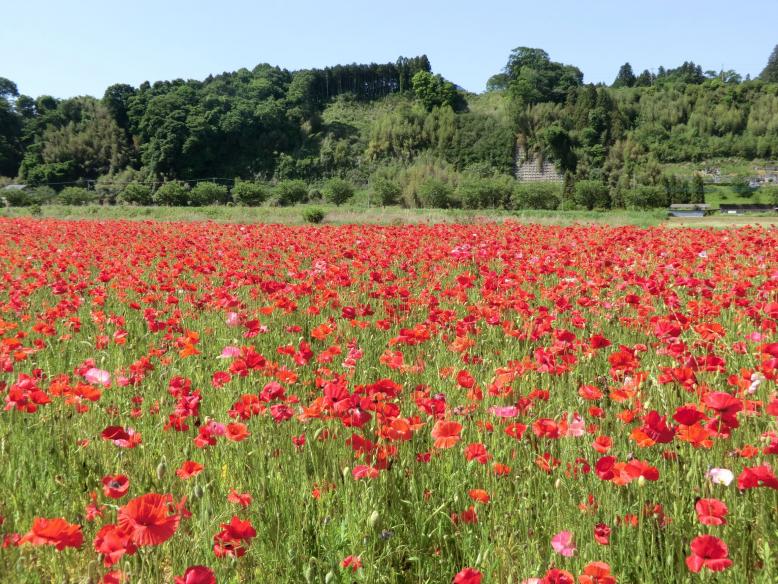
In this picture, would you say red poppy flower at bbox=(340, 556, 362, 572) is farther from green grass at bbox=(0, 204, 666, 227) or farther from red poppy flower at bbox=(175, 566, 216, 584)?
green grass at bbox=(0, 204, 666, 227)

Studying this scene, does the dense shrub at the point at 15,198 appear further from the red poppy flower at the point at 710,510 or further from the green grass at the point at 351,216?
the red poppy flower at the point at 710,510

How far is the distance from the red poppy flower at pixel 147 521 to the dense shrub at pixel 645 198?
4459 cm

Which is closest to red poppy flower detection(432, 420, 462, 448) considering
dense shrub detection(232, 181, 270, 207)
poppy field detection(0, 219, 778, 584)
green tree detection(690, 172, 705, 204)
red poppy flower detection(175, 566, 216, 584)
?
poppy field detection(0, 219, 778, 584)

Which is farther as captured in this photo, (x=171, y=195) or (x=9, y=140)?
(x=9, y=140)

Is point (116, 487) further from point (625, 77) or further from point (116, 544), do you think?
point (625, 77)

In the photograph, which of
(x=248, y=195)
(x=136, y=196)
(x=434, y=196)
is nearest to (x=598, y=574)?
(x=434, y=196)

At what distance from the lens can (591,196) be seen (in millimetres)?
42656

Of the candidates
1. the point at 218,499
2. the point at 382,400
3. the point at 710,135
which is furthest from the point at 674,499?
the point at 710,135

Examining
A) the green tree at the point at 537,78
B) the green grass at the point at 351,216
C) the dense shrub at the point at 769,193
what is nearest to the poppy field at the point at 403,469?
the green grass at the point at 351,216

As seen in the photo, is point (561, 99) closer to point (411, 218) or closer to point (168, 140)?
point (168, 140)

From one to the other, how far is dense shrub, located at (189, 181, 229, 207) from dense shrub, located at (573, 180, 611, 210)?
2514 centimetres

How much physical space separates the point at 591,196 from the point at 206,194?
2707 cm

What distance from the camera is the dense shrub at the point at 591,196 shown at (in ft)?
138

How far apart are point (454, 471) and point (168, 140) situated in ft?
263
